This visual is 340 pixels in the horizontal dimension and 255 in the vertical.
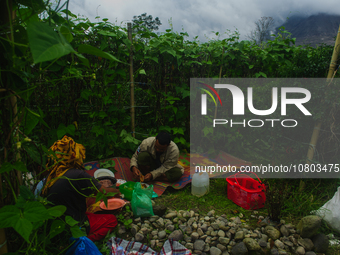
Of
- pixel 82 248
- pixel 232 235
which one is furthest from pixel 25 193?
pixel 232 235

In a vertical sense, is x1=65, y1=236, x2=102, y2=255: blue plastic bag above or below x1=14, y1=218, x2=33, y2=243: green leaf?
below

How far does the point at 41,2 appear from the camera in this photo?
0.94m

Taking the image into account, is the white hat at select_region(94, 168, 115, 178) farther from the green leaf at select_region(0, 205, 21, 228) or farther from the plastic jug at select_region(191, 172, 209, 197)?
the green leaf at select_region(0, 205, 21, 228)

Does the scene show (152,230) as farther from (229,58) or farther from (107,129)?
(229,58)

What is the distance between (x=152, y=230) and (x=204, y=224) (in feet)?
1.88

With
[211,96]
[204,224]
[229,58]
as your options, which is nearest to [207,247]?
[204,224]

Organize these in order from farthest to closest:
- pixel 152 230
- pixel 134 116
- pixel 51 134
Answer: pixel 134 116, pixel 51 134, pixel 152 230

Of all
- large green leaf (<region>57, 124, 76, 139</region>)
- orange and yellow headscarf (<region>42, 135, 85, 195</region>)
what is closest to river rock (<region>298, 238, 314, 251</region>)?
orange and yellow headscarf (<region>42, 135, 85, 195</region>)

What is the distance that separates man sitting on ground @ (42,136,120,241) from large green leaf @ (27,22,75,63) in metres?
1.60

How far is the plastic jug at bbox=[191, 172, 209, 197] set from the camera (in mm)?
3199

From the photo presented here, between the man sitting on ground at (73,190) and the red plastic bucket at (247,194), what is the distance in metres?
1.57

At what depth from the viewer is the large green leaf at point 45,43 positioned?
1.89ft

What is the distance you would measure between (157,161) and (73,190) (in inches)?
66.6

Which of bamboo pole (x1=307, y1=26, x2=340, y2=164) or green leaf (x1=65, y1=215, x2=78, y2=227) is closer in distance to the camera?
green leaf (x1=65, y1=215, x2=78, y2=227)
